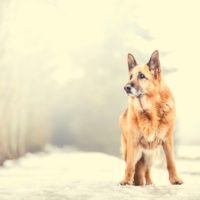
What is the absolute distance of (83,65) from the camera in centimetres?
358

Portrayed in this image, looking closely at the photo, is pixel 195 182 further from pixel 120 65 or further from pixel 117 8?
pixel 117 8

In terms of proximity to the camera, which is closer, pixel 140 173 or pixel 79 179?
pixel 140 173

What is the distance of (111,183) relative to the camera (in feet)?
10.6

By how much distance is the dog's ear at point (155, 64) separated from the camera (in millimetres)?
3160

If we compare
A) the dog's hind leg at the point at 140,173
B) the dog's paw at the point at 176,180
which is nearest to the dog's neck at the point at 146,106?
the dog's hind leg at the point at 140,173

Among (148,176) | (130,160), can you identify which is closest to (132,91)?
(130,160)

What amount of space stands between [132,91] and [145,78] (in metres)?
0.10

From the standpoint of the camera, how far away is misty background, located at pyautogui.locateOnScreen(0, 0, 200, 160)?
3.51 m

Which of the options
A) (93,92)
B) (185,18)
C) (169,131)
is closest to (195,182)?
(169,131)

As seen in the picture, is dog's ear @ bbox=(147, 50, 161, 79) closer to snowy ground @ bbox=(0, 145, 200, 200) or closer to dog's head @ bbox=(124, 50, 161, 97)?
dog's head @ bbox=(124, 50, 161, 97)

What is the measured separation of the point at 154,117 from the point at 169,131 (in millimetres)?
115

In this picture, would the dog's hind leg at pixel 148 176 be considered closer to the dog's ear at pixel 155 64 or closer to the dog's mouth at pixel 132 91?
the dog's mouth at pixel 132 91

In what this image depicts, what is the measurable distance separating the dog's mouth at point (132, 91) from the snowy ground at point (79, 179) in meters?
0.45

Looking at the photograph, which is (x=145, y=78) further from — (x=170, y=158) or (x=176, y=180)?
(x=176, y=180)
